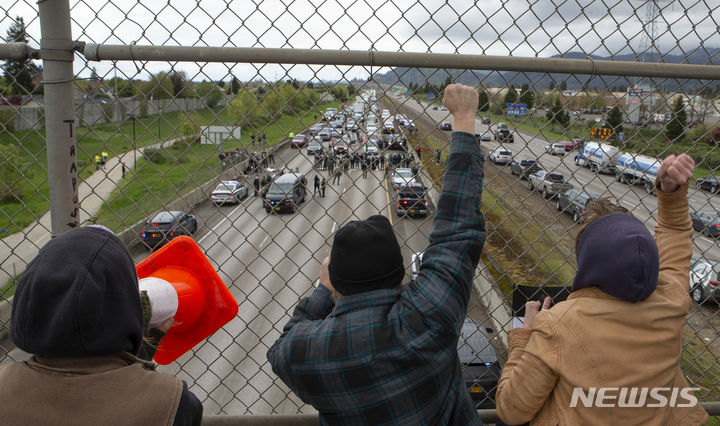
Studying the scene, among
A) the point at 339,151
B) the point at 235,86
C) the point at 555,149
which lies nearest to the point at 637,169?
the point at 555,149

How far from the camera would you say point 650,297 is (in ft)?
5.41

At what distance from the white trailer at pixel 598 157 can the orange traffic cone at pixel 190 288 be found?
1840mm

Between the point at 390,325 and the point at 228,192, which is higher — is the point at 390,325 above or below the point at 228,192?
below

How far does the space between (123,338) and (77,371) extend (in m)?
0.13

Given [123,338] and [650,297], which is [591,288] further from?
[123,338]

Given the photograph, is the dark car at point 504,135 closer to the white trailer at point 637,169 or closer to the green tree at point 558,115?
the green tree at point 558,115

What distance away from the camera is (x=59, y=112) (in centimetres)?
192

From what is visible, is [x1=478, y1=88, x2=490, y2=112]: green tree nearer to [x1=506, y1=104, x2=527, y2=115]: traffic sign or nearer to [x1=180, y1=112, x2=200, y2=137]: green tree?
[x1=506, y1=104, x2=527, y2=115]: traffic sign

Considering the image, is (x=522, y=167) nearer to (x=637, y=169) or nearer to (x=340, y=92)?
(x=637, y=169)

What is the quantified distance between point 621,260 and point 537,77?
3.16 feet

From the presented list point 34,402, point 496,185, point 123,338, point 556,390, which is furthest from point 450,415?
point 496,185

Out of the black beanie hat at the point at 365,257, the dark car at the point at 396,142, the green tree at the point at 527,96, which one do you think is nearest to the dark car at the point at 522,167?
the green tree at the point at 527,96

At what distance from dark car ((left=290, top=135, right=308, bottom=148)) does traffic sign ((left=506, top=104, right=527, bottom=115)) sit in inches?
38.3

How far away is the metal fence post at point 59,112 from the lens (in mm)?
1856
